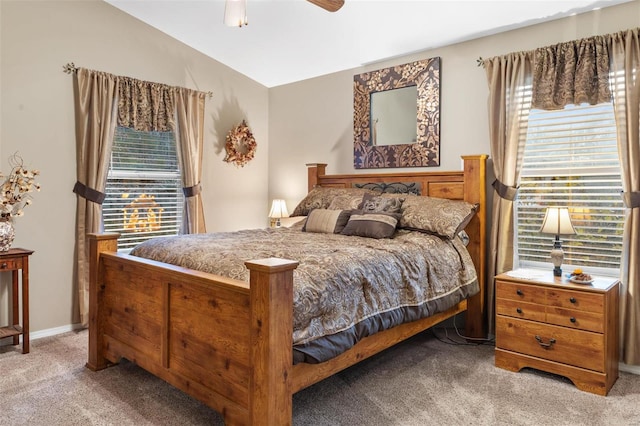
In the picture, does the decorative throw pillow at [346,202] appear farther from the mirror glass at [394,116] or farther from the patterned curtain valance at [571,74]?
the patterned curtain valance at [571,74]

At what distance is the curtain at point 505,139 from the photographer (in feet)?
10.9

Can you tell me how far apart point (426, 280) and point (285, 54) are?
2.84 metres

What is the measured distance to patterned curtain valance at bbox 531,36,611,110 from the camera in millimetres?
2939

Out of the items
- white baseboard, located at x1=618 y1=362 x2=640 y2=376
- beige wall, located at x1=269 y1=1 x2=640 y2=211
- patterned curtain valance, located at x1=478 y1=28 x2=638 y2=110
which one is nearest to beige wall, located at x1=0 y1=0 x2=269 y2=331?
beige wall, located at x1=269 y1=1 x2=640 y2=211

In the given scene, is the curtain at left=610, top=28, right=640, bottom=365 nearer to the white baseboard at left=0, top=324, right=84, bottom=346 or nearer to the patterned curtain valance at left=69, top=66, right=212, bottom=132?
the patterned curtain valance at left=69, top=66, right=212, bottom=132

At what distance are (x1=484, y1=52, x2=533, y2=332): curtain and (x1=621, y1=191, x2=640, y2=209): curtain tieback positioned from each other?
691mm

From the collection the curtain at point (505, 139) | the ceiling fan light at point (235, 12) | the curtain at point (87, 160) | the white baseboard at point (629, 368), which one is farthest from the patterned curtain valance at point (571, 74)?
the curtain at point (87, 160)

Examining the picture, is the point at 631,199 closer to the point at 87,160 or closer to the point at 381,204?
the point at 381,204

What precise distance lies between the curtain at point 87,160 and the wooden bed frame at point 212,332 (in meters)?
0.95

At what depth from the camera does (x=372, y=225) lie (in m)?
3.21

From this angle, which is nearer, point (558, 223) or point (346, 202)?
point (558, 223)

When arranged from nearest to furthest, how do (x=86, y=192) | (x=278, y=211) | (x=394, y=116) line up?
(x=86, y=192) < (x=394, y=116) < (x=278, y=211)

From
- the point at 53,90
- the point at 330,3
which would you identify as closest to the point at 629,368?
the point at 330,3

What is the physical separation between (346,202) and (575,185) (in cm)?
172
